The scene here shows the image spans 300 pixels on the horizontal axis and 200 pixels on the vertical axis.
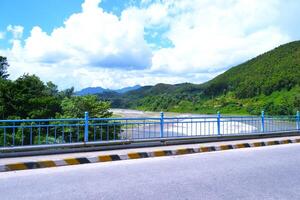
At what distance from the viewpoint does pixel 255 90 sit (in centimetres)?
7969

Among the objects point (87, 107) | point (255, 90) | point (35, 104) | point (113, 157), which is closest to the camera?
point (113, 157)

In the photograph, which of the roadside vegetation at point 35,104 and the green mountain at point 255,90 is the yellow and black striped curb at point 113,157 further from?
the green mountain at point 255,90

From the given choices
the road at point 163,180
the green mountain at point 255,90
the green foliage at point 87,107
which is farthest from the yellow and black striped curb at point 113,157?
the green mountain at point 255,90

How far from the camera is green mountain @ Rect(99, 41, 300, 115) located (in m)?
69.7

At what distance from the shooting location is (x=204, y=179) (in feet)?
20.7

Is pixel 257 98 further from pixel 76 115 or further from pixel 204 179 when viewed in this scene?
pixel 204 179

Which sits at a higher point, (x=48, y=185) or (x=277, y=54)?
(x=277, y=54)

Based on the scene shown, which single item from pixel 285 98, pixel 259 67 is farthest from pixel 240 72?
pixel 285 98

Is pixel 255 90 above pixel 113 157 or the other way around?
above

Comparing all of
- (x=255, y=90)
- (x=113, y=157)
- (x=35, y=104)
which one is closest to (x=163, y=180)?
(x=113, y=157)

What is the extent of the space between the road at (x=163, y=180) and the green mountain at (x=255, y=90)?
48.9m

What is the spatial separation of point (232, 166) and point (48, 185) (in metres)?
4.10

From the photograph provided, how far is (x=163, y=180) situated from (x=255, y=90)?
255 ft

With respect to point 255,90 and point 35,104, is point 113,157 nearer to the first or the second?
point 35,104
